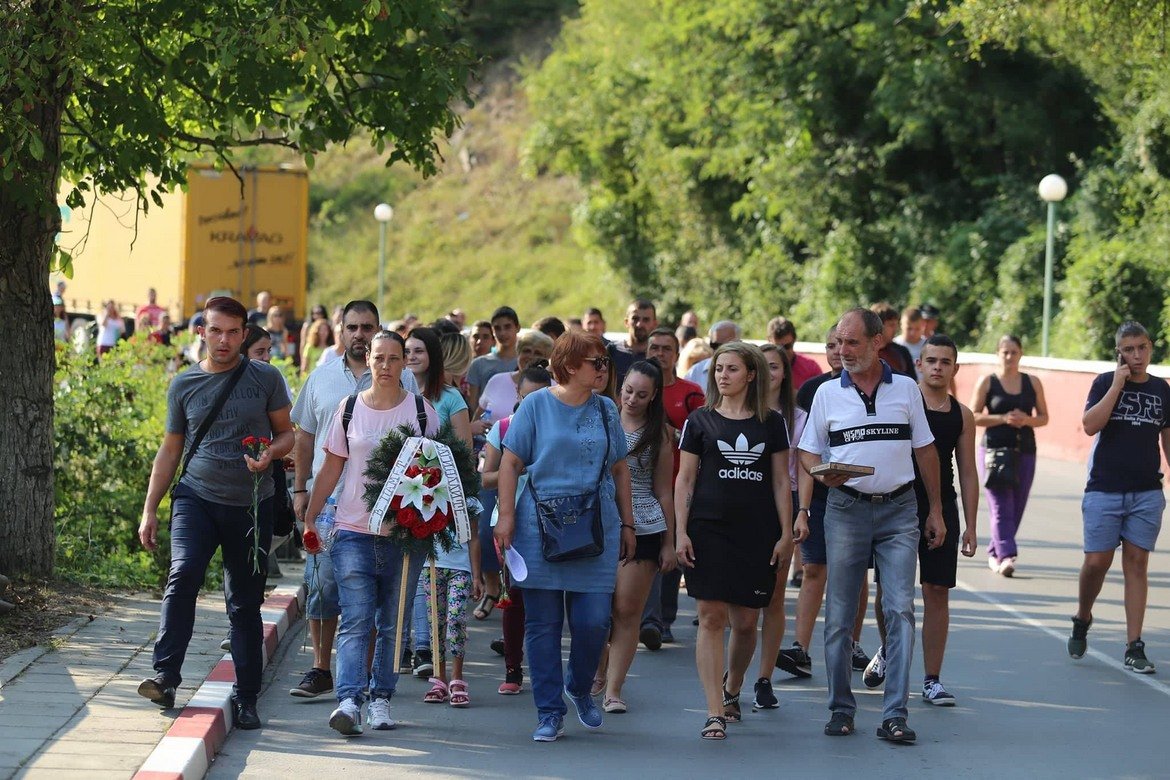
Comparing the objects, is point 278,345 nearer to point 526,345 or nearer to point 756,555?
point 526,345

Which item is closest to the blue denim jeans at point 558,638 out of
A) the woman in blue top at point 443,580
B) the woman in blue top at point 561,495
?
the woman in blue top at point 561,495

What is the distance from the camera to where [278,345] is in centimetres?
2248

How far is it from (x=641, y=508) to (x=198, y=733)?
2682 mm

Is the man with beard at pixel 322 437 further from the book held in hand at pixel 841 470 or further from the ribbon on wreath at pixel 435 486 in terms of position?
the book held in hand at pixel 841 470

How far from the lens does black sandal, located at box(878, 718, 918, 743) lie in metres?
7.81

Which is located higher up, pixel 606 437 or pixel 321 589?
pixel 606 437

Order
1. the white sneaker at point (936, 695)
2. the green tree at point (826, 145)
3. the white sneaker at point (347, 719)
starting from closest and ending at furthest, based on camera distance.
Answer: the white sneaker at point (347, 719), the white sneaker at point (936, 695), the green tree at point (826, 145)

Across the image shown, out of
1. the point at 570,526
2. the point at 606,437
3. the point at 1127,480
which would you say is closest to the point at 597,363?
the point at 606,437

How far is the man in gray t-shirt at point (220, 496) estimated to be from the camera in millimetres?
7859

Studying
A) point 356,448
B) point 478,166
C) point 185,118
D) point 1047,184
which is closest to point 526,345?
point 356,448

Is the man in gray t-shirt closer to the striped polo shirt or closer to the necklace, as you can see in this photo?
the striped polo shirt

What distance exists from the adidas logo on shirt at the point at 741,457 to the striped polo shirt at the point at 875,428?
374 millimetres

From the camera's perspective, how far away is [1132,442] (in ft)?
32.8

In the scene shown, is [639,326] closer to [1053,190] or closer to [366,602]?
[366,602]
